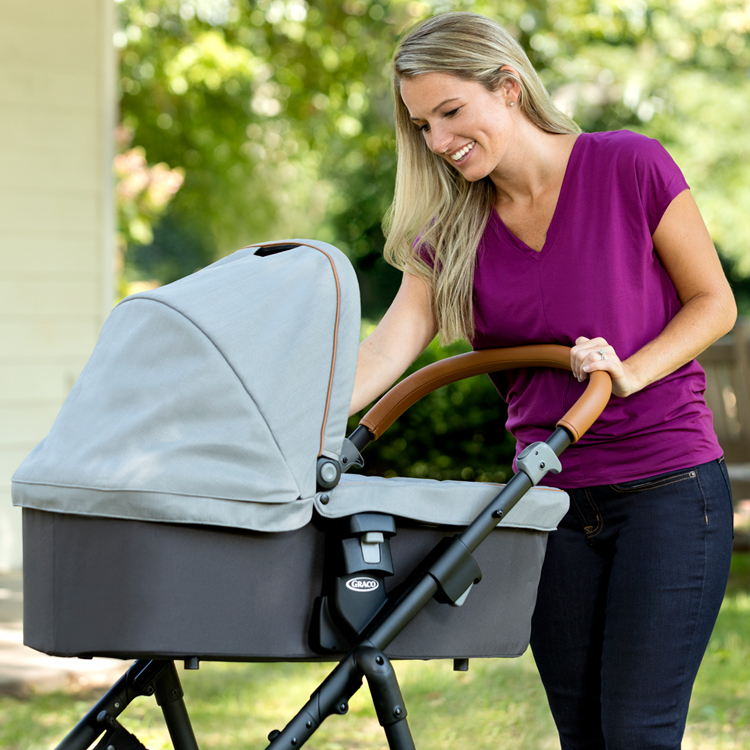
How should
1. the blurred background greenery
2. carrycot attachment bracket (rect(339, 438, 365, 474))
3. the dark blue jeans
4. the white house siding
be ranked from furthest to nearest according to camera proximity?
the white house siding
the blurred background greenery
carrycot attachment bracket (rect(339, 438, 365, 474))
the dark blue jeans

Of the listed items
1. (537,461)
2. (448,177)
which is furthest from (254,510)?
(448,177)

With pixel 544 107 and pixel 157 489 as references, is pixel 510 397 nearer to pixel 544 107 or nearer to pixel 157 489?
pixel 544 107

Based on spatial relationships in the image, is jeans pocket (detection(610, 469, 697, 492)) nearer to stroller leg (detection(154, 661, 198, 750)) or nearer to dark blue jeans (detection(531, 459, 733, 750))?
dark blue jeans (detection(531, 459, 733, 750))

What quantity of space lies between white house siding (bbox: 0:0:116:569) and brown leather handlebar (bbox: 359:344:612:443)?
3680mm

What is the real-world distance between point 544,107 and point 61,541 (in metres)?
1.22

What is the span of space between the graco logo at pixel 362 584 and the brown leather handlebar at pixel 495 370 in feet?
1.37

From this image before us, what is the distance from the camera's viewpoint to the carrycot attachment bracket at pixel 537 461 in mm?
1694

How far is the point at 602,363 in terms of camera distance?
173cm

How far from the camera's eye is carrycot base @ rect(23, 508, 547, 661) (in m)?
1.49

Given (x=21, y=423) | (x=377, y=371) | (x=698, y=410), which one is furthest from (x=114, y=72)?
(x=698, y=410)

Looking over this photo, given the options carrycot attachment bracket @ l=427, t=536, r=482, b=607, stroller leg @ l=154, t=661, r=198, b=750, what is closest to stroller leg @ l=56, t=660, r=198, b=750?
stroller leg @ l=154, t=661, r=198, b=750

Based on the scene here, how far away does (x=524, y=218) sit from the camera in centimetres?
201

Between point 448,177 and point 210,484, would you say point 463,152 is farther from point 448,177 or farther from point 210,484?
point 210,484

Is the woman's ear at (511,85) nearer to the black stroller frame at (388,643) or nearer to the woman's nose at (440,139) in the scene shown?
the woman's nose at (440,139)
